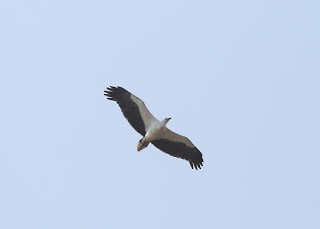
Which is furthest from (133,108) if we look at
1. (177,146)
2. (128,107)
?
(177,146)

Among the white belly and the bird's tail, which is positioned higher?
the white belly

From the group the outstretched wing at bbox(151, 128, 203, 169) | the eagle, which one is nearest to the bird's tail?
the eagle

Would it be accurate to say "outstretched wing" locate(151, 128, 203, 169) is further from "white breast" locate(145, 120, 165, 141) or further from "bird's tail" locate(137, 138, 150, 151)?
"bird's tail" locate(137, 138, 150, 151)

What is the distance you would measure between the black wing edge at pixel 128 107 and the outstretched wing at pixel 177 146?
1093mm

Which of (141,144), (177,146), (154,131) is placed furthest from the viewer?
(177,146)

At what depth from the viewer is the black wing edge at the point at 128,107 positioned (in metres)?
40.5

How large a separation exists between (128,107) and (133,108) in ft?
0.75

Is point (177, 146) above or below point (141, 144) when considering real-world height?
above

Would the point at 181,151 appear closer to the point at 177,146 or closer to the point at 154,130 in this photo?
the point at 177,146

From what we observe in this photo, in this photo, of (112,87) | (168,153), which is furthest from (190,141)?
(112,87)

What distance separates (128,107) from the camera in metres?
40.5

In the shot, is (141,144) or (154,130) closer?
(141,144)

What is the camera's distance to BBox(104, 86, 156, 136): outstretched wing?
1592 inches

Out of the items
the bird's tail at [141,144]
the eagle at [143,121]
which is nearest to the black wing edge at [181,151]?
the eagle at [143,121]
